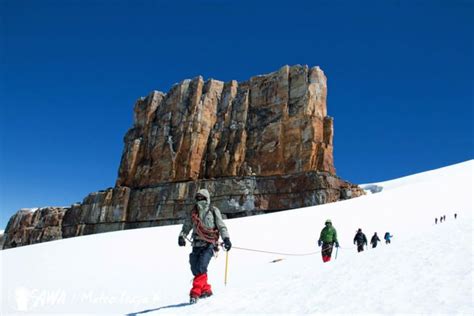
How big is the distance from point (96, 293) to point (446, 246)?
8.71 metres

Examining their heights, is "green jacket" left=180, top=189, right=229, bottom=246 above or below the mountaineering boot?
above

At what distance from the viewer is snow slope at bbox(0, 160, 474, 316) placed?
17.0 feet

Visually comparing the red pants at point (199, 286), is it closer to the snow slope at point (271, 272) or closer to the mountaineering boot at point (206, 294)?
the mountaineering boot at point (206, 294)

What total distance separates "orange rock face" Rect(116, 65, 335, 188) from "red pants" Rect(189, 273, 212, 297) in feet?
138

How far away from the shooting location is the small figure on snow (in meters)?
6.53

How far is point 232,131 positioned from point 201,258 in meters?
49.1

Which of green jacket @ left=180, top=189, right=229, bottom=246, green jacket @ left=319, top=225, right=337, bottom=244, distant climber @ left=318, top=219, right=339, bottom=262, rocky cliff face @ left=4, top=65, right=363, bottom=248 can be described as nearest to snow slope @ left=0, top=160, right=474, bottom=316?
distant climber @ left=318, top=219, right=339, bottom=262

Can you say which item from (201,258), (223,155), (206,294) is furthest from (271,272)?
(223,155)

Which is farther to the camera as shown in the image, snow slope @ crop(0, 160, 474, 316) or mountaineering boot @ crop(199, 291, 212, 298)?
mountaineering boot @ crop(199, 291, 212, 298)

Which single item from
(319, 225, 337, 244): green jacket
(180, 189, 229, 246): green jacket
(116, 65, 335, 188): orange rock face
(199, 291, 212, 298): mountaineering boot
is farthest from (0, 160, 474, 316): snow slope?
(116, 65, 335, 188): orange rock face

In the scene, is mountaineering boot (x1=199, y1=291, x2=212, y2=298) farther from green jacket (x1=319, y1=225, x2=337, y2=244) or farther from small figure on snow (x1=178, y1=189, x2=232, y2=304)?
green jacket (x1=319, y1=225, x2=337, y2=244)

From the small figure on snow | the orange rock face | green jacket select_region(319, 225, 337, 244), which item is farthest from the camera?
the orange rock face

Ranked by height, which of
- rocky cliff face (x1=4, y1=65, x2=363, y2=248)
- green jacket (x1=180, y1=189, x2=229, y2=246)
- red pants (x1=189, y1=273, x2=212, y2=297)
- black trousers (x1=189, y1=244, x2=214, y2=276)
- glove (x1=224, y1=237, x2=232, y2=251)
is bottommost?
red pants (x1=189, y1=273, x2=212, y2=297)

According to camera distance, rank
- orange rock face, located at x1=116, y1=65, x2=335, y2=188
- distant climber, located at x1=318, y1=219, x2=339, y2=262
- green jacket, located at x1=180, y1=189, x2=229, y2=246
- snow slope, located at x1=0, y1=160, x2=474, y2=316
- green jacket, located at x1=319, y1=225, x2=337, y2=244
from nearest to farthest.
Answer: snow slope, located at x1=0, y1=160, x2=474, y2=316, green jacket, located at x1=180, y1=189, x2=229, y2=246, distant climber, located at x1=318, y1=219, x2=339, y2=262, green jacket, located at x1=319, y1=225, x2=337, y2=244, orange rock face, located at x1=116, y1=65, x2=335, y2=188
